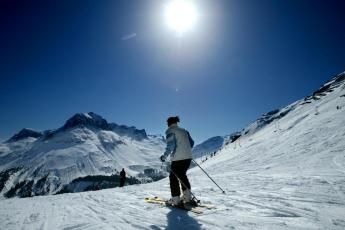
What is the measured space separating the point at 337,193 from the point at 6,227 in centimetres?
859

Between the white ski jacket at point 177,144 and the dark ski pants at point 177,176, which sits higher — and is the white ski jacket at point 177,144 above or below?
above

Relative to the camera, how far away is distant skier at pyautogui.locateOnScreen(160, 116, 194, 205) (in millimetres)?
7637

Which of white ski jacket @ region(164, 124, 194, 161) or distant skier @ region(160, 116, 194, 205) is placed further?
white ski jacket @ region(164, 124, 194, 161)

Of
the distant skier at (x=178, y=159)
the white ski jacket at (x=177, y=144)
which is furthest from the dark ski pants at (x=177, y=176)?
the white ski jacket at (x=177, y=144)

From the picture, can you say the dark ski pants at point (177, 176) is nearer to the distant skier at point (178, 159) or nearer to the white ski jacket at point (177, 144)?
the distant skier at point (178, 159)

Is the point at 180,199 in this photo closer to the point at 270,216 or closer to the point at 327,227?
the point at 270,216

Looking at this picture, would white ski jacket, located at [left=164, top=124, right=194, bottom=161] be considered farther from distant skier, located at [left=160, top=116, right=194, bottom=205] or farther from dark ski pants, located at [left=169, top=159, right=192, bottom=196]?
dark ski pants, located at [left=169, top=159, right=192, bottom=196]

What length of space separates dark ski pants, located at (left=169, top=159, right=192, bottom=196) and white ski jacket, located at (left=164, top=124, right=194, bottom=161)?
0.54ft

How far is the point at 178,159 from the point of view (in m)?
7.77

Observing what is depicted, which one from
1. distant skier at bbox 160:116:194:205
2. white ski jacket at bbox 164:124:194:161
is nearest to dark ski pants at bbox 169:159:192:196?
distant skier at bbox 160:116:194:205

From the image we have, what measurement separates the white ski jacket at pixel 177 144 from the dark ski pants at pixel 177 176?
165mm

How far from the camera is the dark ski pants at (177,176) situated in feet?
25.0

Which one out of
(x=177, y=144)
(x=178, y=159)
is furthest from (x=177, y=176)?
(x=177, y=144)

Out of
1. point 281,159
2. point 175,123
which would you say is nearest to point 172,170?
point 175,123
